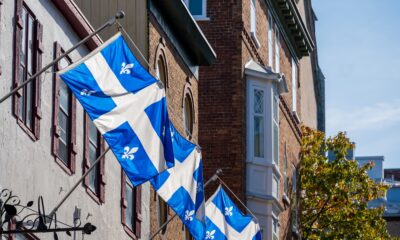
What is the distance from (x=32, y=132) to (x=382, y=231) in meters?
30.6

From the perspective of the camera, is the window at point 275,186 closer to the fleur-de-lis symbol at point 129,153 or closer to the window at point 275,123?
the window at point 275,123

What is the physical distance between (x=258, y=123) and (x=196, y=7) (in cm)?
388

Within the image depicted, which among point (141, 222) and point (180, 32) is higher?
point (180, 32)

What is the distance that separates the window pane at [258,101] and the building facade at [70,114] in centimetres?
788

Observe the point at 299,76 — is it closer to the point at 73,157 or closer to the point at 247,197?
the point at 247,197

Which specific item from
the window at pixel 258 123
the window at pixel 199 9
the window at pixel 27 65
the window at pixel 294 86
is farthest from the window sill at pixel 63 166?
the window at pixel 294 86

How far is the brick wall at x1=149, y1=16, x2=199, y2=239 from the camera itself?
32.7 meters

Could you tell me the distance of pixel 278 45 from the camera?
49.2 meters

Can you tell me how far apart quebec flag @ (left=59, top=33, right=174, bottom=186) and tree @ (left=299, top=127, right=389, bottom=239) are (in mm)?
30693

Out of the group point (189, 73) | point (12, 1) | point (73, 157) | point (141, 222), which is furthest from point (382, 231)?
point (12, 1)

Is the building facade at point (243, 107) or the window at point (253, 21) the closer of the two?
the building facade at point (243, 107)

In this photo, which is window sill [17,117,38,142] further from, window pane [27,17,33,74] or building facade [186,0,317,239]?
building facade [186,0,317,239]

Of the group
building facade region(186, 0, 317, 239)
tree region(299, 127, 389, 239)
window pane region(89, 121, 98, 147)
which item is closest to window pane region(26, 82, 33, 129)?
window pane region(89, 121, 98, 147)

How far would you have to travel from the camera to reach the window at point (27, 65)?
22266 millimetres
